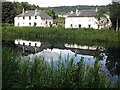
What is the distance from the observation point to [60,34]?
32188 mm

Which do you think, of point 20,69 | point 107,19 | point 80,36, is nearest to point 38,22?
point 107,19

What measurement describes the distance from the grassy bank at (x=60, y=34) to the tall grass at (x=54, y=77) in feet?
72.2

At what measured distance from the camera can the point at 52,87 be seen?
261 inches

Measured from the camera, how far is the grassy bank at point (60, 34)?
2967 centimetres

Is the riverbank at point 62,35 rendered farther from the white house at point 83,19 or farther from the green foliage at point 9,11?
the white house at point 83,19

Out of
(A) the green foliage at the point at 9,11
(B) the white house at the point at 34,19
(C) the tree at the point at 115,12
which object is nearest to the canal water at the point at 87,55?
(C) the tree at the point at 115,12

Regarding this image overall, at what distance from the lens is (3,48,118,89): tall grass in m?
6.55

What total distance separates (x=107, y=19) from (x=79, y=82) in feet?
105

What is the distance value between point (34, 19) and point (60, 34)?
1798 cm

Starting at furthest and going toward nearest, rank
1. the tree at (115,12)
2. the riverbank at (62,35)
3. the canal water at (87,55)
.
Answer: the tree at (115,12)
the riverbank at (62,35)
the canal water at (87,55)

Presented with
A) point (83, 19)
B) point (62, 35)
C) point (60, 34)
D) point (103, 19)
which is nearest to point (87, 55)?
point (62, 35)

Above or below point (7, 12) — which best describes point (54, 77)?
below

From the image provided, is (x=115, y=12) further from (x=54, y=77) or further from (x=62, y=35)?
(x=54, y=77)

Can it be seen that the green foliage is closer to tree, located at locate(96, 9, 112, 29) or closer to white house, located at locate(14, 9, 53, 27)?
white house, located at locate(14, 9, 53, 27)
